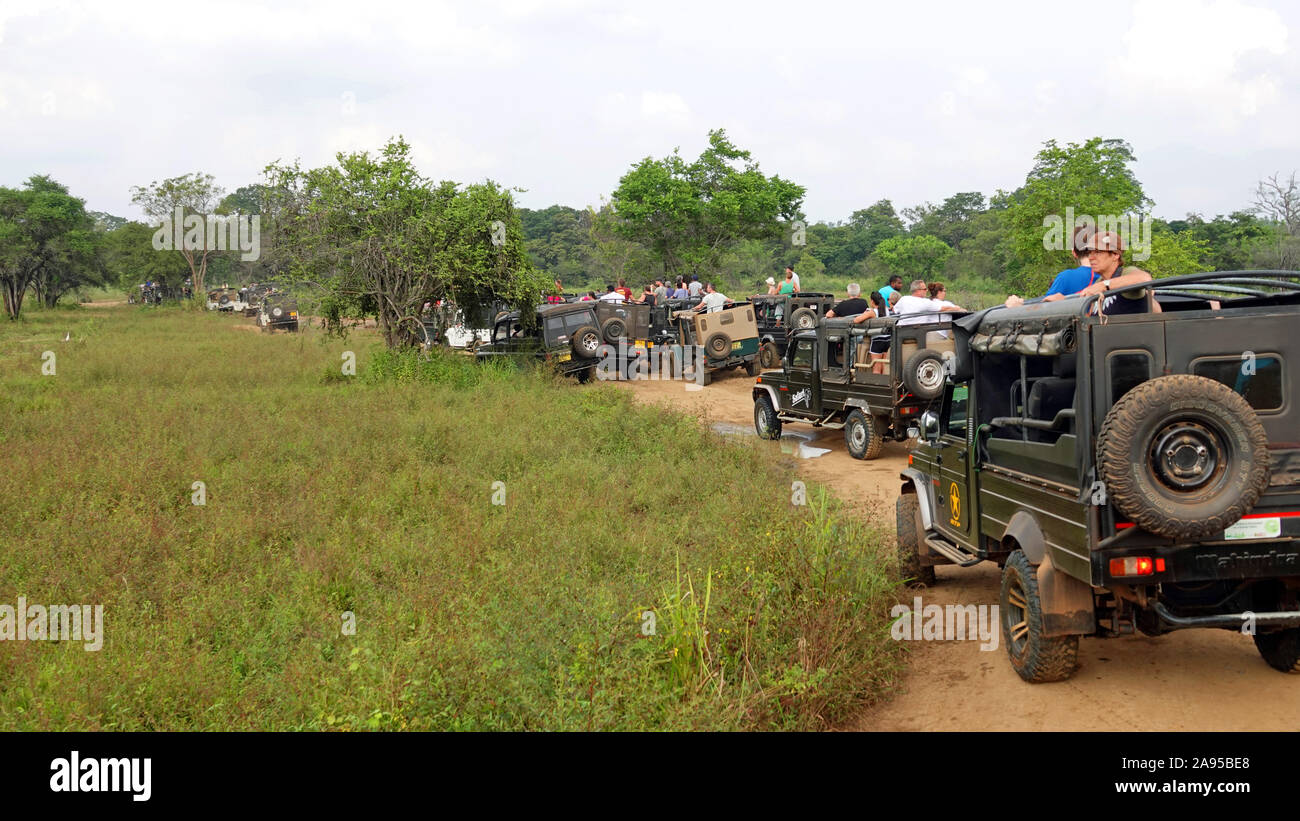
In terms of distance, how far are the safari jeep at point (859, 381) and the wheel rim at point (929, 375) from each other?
11 mm

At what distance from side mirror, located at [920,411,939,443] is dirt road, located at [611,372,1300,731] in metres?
1.54

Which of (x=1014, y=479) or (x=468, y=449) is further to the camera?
(x=468, y=449)

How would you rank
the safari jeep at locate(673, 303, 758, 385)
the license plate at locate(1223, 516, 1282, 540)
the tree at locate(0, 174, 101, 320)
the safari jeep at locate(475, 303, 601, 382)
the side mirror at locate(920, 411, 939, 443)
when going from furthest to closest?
the tree at locate(0, 174, 101, 320) < the safari jeep at locate(673, 303, 758, 385) < the safari jeep at locate(475, 303, 601, 382) < the side mirror at locate(920, 411, 939, 443) < the license plate at locate(1223, 516, 1282, 540)

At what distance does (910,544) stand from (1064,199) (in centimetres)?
2713

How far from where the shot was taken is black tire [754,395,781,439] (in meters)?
14.6

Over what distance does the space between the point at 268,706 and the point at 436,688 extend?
1.11 meters

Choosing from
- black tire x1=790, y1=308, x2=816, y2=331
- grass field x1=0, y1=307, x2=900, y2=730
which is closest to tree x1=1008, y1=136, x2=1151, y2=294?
black tire x1=790, y1=308, x2=816, y2=331

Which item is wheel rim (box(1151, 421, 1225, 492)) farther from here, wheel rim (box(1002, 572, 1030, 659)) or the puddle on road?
the puddle on road


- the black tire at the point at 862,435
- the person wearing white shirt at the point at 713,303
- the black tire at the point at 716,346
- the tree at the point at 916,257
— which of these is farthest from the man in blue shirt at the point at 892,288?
the tree at the point at 916,257

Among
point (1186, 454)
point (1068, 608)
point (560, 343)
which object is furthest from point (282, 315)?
point (1186, 454)
